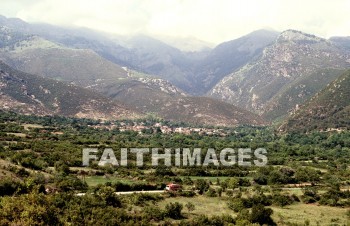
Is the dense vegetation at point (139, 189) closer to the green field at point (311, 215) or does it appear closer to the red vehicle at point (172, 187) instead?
the green field at point (311, 215)

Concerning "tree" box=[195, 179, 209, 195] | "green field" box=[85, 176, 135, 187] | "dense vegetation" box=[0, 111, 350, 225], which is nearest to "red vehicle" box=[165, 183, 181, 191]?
"dense vegetation" box=[0, 111, 350, 225]

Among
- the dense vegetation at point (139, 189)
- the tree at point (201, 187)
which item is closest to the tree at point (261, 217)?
the dense vegetation at point (139, 189)

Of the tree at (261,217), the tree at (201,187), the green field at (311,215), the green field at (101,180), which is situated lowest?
the green field at (311,215)

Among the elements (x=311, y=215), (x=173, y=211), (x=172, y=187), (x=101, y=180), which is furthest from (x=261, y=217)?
(x=101, y=180)

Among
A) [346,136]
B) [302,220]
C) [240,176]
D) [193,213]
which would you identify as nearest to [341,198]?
[302,220]

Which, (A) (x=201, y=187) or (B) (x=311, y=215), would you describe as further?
(A) (x=201, y=187)

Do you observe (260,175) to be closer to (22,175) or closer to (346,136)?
(22,175)

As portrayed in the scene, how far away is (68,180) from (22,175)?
25.8ft

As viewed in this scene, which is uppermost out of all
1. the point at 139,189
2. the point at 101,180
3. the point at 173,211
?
the point at 101,180

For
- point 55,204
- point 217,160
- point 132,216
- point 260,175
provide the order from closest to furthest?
1. point 55,204
2. point 132,216
3. point 260,175
4. point 217,160

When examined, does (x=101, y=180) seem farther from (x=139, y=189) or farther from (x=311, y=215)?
(x=311, y=215)

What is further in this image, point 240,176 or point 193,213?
point 240,176

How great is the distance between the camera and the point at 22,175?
6844cm

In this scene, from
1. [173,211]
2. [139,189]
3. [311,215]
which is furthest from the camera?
[139,189]
